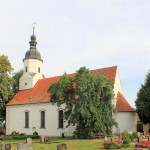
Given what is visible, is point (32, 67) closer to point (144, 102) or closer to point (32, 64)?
point (32, 64)

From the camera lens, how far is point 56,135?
42062 millimetres

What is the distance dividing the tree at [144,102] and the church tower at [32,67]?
699 inches

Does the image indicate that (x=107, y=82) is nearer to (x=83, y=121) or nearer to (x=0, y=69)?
(x=83, y=121)

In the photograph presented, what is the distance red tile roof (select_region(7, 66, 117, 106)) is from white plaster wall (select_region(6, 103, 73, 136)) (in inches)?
28.3

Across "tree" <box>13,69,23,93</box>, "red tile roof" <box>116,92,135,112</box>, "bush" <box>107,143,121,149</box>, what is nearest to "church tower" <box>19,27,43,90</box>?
"tree" <box>13,69,23,93</box>

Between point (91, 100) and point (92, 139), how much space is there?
4131mm

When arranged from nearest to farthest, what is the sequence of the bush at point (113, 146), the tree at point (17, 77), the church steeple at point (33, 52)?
the bush at point (113, 146) → the church steeple at point (33, 52) → the tree at point (17, 77)

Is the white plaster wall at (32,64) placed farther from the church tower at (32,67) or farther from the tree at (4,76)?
the tree at (4,76)

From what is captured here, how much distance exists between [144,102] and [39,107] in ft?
48.9

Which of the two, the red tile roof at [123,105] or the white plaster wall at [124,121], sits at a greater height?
the red tile roof at [123,105]

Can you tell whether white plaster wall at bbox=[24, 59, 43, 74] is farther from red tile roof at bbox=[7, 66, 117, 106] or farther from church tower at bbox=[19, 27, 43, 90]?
red tile roof at bbox=[7, 66, 117, 106]

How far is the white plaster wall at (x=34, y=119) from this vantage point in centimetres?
4250

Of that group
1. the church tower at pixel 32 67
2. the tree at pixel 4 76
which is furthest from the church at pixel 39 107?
the tree at pixel 4 76

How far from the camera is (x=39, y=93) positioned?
46.2 metres
